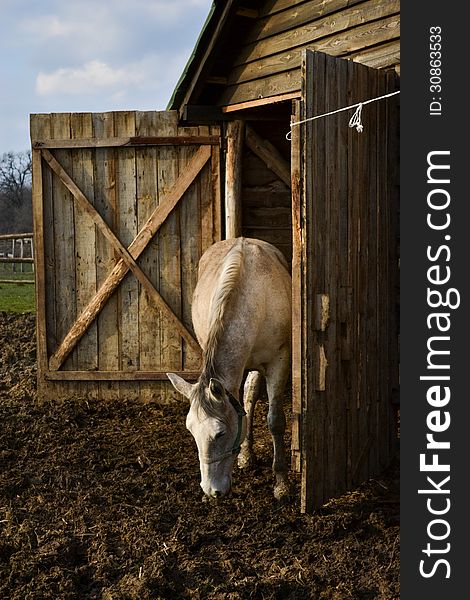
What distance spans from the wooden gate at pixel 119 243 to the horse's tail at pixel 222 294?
7.38ft

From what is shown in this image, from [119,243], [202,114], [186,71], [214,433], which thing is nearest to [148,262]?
[119,243]

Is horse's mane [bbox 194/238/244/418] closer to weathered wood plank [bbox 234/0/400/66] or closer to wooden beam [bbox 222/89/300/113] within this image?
wooden beam [bbox 222/89/300/113]

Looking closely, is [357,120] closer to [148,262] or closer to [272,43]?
[272,43]

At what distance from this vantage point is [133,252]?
754 cm

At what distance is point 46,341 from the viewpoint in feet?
25.3

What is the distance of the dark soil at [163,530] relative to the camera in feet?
12.1

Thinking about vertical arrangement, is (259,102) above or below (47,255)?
above

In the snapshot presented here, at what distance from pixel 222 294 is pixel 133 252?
291cm

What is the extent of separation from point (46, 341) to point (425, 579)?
546cm

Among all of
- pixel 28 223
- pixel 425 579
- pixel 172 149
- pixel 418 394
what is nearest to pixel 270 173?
pixel 172 149

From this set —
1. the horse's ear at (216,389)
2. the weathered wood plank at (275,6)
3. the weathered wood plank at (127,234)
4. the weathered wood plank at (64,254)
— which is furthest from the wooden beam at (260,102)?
the horse's ear at (216,389)

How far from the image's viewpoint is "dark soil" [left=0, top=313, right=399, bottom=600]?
3.70 meters

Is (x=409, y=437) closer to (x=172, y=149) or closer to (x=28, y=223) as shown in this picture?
(x=172, y=149)

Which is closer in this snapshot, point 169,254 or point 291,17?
point 291,17
